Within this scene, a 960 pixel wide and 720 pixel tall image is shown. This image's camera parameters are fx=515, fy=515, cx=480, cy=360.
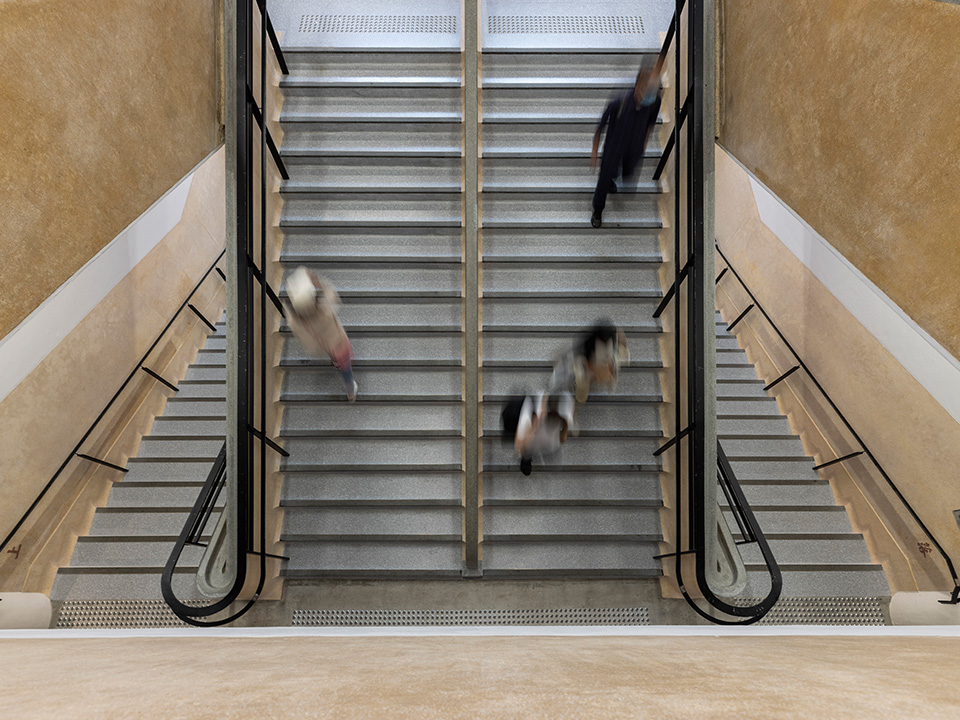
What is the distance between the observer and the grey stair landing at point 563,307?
393 centimetres

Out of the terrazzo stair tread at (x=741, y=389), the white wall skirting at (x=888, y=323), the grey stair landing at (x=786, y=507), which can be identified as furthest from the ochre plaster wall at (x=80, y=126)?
the terrazzo stair tread at (x=741, y=389)

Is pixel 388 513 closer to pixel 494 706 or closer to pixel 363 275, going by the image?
pixel 363 275

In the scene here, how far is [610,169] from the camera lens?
13.0ft

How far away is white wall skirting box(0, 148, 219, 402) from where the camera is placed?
302 cm

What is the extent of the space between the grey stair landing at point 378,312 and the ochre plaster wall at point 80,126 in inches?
37.8

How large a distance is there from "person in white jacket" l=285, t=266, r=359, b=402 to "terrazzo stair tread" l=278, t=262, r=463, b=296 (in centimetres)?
52

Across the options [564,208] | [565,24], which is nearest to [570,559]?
[564,208]

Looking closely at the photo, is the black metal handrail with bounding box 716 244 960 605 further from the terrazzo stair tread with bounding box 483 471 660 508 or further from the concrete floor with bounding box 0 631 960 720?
the concrete floor with bounding box 0 631 960 720

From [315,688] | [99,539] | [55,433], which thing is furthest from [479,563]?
[315,688]

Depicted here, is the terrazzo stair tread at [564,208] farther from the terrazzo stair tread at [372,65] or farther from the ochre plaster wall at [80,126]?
the ochre plaster wall at [80,126]

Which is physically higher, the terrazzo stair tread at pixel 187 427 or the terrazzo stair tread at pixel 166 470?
the terrazzo stair tread at pixel 187 427

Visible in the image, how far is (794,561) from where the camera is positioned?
3.79 metres

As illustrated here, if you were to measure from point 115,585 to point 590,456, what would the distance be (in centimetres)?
360

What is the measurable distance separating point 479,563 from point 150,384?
3379 mm
